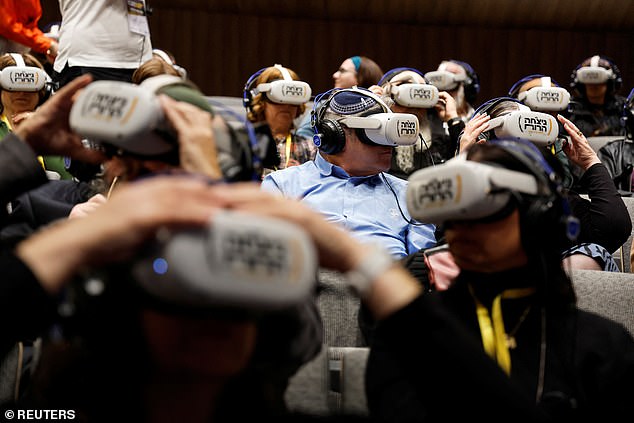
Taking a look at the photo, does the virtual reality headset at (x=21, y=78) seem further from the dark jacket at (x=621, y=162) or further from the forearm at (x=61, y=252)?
the dark jacket at (x=621, y=162)

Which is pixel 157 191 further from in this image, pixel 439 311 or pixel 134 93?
pixel 439 311

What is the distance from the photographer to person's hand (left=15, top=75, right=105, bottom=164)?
3.96ft

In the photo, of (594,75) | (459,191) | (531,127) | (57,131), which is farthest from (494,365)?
(594,75)

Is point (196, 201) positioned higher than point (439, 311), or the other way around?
point (196, 201)

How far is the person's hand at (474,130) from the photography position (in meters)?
2.39

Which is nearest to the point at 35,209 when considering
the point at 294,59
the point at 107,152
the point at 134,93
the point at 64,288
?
the point at 107,152

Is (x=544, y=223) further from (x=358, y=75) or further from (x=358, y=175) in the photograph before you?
(x=358, y=75)

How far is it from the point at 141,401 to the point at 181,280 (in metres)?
0.24

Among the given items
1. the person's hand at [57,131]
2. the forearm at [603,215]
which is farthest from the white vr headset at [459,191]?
the forearm at [603,215]

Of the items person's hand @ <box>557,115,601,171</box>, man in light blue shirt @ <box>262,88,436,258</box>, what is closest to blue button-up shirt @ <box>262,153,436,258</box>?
man in light blue shirt @ <box>262,88,436,258</box>

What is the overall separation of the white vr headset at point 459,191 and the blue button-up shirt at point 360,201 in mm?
1023

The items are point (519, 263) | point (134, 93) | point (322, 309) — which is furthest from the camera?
point (322, 309)

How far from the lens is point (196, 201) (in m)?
0.78

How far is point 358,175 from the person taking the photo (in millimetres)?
2545
